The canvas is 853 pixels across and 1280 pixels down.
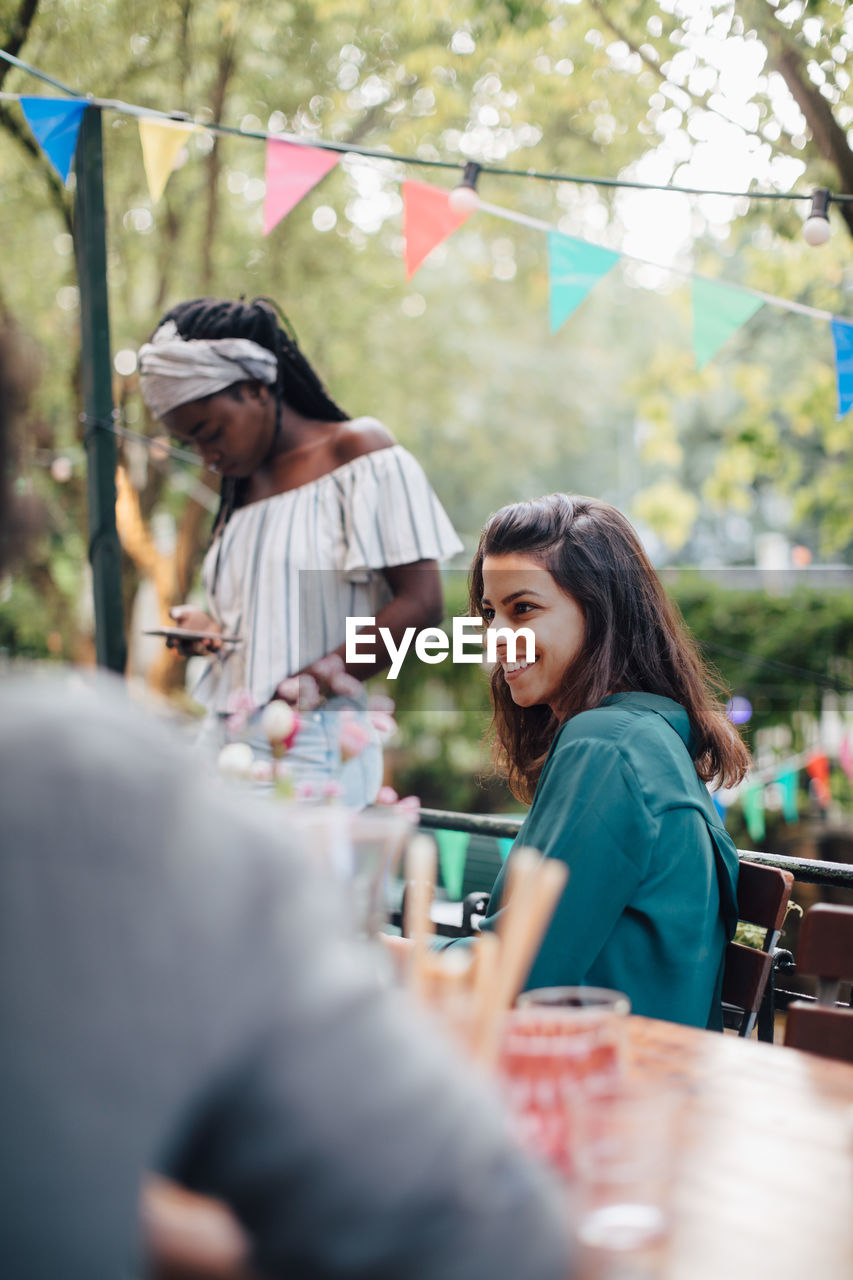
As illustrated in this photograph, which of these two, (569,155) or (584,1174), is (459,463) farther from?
(584,1174)

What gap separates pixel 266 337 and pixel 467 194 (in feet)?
3.21

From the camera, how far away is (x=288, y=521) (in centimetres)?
273

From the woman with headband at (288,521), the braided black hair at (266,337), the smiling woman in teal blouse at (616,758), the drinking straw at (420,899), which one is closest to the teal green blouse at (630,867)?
the smiling woman in teal blouse at (616,758)

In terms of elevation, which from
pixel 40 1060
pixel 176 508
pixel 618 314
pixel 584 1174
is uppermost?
pixel 618 314

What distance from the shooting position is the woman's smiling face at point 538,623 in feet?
6.75

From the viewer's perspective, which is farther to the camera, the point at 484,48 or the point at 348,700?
the point at 484,48

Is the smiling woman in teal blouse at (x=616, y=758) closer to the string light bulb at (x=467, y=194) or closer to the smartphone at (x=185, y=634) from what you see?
the smartphone at (x=185, y=634)

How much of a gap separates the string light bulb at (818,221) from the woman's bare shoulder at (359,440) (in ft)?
4.40

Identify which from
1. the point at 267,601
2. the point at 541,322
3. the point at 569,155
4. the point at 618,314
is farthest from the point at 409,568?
the point at 618,314

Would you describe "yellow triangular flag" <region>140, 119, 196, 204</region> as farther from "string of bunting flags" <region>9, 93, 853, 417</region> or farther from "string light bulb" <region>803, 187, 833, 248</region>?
"string light bulb" <region>803, 187, 833, 248</region>

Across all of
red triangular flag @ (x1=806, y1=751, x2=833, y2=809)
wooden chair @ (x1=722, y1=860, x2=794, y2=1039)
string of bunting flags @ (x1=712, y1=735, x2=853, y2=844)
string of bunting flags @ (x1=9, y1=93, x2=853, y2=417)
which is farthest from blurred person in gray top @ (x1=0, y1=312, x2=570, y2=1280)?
red triangular flag @ (x1=806, y1=751, x2=833, y2=809)

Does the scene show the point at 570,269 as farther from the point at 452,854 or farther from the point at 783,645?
the point at 783,645

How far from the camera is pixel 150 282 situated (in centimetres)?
894

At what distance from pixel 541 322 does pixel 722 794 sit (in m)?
12.9
